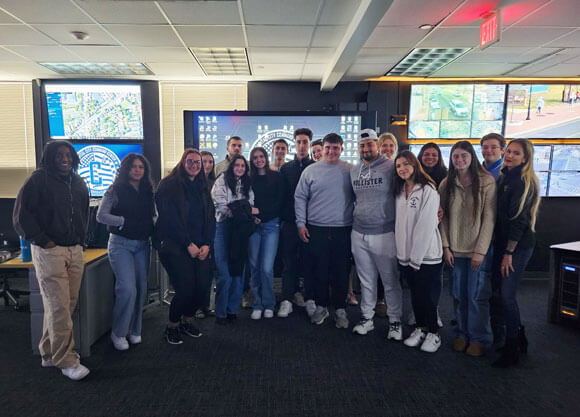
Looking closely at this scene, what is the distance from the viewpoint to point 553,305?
3.26 meters

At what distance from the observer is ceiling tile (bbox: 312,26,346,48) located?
3.67m

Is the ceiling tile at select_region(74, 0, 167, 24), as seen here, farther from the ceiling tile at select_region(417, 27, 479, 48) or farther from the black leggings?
the ceiling tile at select_region(417, 27, 479, 48)

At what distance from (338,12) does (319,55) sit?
117 cm

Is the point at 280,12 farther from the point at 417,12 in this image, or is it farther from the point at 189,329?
the point at 189,329

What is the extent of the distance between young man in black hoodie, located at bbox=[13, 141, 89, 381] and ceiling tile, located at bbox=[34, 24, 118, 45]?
2.12m

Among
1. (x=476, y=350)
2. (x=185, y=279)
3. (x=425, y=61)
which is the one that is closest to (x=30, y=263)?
(x=185, y=279)

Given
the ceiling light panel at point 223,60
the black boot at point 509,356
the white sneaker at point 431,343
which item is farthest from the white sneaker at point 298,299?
the ceiling light panel at point 223,60

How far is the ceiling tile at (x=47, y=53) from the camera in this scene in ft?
13.9

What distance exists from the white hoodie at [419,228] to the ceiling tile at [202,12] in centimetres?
232

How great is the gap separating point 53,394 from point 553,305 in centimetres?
402

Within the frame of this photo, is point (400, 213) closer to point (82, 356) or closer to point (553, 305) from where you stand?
point (553, 305)

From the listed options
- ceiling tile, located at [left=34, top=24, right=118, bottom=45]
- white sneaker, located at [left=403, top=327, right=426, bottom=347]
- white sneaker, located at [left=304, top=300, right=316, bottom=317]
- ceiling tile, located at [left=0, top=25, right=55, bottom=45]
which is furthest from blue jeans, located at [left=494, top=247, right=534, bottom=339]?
ceiling tile, located at [left=0, top=25, right=55, bottom=45]

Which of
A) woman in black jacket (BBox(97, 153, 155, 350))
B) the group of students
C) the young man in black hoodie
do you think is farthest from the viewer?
woman in black jacket (BBox(97, 153, 155, 350))

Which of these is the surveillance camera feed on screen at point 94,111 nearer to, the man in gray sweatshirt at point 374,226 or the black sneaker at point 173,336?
the black sneaker at point 173,336
